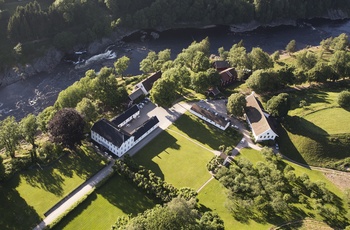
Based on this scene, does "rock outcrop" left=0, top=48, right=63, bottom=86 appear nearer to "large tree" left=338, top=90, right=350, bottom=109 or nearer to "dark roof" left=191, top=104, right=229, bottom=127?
"dark roof" left=191, top=104, right=229, bottom=127

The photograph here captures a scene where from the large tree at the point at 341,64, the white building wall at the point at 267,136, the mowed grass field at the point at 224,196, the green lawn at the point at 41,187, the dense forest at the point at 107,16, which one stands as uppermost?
the dense forest at the point at 107,16

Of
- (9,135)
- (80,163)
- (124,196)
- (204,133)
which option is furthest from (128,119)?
(9,135)

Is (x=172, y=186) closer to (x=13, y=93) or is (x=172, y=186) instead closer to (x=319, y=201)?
(x=319, y=201)

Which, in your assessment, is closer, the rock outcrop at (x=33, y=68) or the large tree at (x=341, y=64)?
the large tree at (x=341, y=64)

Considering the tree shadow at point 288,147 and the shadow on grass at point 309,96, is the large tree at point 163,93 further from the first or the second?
the shadow on grass at point 309,96

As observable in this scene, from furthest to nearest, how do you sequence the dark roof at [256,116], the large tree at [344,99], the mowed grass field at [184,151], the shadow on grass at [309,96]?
the shadow on grass at [309,96]
the large tree at [344,99]
the dark roof at [256,116]
the mowed grass field at [184,151]

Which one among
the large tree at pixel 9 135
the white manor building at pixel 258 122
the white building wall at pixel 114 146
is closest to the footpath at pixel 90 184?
the white building wall at pixel 114 146
